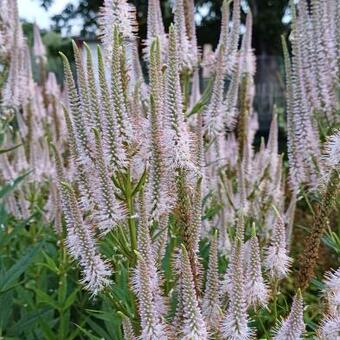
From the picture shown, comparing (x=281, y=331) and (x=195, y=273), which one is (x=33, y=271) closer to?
(x=195, y=273)

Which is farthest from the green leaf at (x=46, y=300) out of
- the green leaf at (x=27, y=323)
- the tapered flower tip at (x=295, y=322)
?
the tapered flower tip at (x=295, y=322)

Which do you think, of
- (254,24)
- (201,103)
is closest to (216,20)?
(254,24)

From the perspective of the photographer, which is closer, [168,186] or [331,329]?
[331,329]

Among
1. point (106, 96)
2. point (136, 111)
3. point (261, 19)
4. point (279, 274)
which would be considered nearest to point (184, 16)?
point (136, 111)

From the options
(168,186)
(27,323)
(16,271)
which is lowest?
(27,323)

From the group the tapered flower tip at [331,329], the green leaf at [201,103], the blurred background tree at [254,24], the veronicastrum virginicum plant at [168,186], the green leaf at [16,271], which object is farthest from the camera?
the blurred background tree at [254,24]

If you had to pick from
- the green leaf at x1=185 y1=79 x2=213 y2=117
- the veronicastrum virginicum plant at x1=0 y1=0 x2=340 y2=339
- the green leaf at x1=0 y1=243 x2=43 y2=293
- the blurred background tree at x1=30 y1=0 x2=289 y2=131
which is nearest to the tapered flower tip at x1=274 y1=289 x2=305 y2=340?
the veronicastrum virginicum plant at x1=0 y1=0 x2=340 y2=339

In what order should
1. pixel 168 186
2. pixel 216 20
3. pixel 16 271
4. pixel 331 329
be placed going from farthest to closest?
Result: pixel 216 20
pixel 16 271
pixel 168 186
pixel 331 329

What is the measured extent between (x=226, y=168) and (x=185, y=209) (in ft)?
8.04

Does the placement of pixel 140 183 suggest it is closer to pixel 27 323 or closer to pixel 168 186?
pixel 168 186

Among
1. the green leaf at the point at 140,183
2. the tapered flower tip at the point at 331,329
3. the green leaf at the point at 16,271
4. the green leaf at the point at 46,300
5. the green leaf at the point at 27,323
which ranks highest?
the green leaf at the point at 140,183

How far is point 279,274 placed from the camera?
6.70 feet

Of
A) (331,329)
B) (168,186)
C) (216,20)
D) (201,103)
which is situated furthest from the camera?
(216,20)

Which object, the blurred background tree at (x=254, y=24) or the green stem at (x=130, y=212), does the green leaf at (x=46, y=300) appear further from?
the blurred background tree at (x=254, y=24)
